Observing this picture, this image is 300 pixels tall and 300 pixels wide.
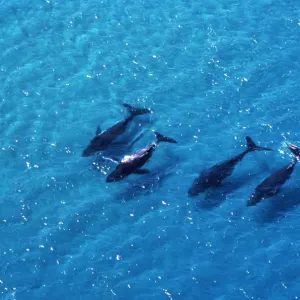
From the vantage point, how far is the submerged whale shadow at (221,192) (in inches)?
613

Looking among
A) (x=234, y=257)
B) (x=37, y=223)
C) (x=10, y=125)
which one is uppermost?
(x=10, y=125)

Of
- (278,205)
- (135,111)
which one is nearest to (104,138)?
(135,111)

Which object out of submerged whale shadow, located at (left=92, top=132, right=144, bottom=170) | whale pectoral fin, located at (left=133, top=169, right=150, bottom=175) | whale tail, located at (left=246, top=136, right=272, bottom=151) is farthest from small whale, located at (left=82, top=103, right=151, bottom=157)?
whale tail, located at (left=246, top=136, right=272, bottom=151)

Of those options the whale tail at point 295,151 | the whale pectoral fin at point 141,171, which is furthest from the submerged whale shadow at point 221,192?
the whale pectoral fin at point 141,171

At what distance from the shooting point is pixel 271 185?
1551cm

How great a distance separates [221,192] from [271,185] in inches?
55.0

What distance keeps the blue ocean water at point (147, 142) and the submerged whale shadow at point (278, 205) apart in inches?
1.5

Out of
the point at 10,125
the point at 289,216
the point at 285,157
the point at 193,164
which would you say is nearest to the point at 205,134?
the point at 193,164

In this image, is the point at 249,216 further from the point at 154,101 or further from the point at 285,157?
the point at 154,101

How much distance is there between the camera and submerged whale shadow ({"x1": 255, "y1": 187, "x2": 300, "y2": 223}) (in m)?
15.4

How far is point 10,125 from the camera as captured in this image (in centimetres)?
1758

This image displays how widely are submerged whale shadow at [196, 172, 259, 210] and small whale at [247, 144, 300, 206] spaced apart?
0.63 metres

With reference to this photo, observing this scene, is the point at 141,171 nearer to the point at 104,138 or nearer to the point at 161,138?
the point at 161,138

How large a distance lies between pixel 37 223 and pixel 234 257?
5375mm
